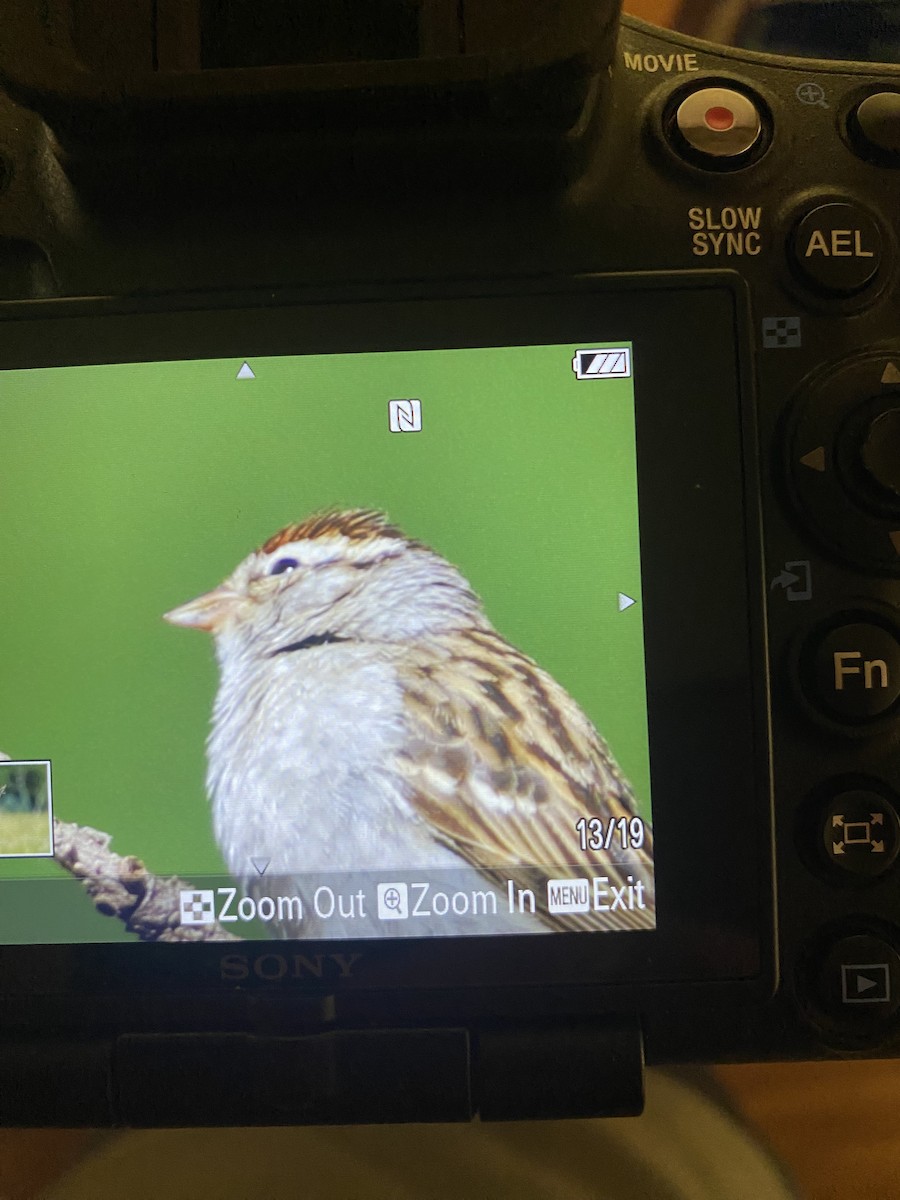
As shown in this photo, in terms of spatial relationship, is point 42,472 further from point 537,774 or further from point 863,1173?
point 863,1173

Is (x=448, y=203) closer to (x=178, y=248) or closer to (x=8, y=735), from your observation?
(x=178, y=248)

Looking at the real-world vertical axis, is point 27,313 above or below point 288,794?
above

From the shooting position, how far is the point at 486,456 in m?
0.37

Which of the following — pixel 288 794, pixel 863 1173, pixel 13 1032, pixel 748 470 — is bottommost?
pixel 863 1173

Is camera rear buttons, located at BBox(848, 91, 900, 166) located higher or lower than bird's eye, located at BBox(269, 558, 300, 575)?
higher

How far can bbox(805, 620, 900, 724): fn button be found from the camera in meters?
0.38

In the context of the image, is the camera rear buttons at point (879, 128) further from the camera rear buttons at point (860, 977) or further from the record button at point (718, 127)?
the camera rear buttons at point (860, 977)

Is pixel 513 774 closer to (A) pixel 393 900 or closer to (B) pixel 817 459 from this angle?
(A) pixel 393 900

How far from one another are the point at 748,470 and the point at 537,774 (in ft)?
0.48

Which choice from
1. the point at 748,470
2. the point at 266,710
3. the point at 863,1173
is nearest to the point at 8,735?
the point at 266,710

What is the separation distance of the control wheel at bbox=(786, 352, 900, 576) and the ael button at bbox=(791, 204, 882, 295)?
3cm

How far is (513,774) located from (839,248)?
25cm

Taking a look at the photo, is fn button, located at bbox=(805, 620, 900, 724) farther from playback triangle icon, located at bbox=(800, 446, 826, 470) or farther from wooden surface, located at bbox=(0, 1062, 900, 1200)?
wooden surface, located at bbox=(0, 1062, 900, 1200)

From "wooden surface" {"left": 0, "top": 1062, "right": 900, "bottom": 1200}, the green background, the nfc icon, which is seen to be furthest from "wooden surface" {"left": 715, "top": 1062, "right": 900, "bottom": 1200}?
the nfc icon
